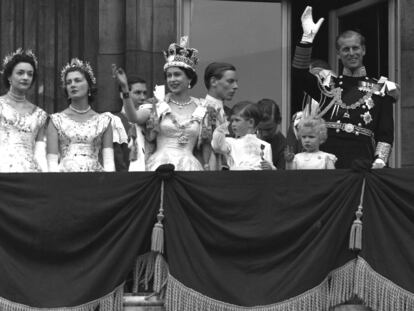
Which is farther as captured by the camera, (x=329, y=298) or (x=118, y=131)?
(x=118, y=131)

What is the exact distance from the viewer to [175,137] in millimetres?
14062

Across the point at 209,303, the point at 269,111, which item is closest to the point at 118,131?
the point at 269,111

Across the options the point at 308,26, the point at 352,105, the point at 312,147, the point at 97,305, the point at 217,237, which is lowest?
the point at 97,305

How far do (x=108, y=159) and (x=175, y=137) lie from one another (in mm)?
610

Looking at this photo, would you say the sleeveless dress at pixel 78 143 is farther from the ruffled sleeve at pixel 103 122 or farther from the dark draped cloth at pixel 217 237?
the dark draped cloth at pixel 217 237

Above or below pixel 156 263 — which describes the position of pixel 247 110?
above

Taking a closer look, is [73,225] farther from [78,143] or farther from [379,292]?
[379,292]

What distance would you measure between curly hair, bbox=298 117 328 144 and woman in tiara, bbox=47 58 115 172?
1.68 m

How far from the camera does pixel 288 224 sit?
1321cm

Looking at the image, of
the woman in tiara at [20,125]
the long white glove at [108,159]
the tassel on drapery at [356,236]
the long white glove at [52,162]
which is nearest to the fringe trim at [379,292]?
the tassel on drapery at [356,236]

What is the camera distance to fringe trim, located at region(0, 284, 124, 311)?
12977 millimetres

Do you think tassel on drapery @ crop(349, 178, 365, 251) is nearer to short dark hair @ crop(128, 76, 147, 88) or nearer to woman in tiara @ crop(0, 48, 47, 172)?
woman in tiara @ crop(0, 48, 47, 172)

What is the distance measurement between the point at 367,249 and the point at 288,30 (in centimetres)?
512

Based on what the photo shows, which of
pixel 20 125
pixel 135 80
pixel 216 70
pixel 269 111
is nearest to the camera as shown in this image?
pixel 20 125
